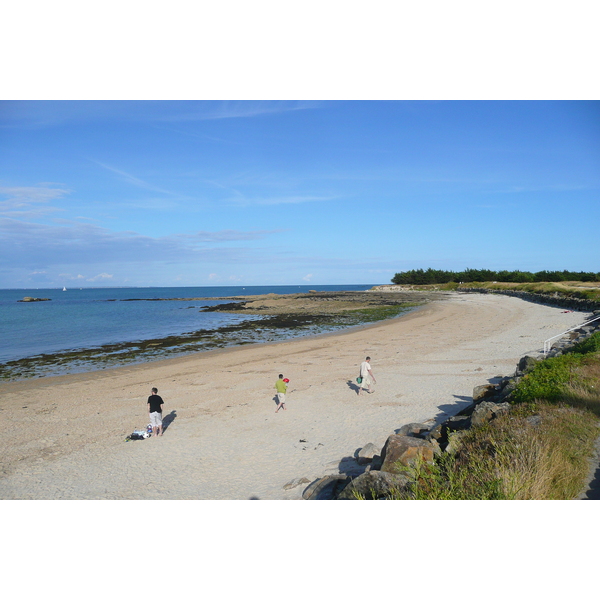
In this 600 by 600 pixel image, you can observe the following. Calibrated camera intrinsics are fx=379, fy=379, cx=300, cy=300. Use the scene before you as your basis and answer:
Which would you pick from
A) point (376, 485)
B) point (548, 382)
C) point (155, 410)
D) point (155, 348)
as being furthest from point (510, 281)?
point (376, 485)

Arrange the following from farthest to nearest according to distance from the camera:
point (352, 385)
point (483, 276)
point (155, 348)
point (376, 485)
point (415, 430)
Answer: point (483, 276) → point (155, 348) → point (352, 385) → point (415, 430) → point (376, 485)

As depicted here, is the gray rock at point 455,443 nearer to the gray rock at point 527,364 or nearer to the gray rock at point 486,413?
the gray rock at point 486,413

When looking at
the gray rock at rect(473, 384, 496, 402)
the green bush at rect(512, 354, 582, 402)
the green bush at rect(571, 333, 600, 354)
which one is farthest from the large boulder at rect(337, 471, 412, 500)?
the green bush at rect(571, 333, 600, 354)

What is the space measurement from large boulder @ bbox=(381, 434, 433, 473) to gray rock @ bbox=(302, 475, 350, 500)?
90cm

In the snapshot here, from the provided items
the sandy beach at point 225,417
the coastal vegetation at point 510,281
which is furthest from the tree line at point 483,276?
the sandy beach at point 225,417

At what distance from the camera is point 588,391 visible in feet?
28.3

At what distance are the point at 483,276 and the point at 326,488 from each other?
125870 millimetres

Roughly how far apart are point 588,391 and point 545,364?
2596mm

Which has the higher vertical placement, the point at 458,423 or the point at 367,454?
the point at 458,423

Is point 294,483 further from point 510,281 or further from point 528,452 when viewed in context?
point 510,281

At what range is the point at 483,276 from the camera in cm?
11888

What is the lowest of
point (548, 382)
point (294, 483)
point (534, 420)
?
point (294, 483)

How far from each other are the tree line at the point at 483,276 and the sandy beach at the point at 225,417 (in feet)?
239

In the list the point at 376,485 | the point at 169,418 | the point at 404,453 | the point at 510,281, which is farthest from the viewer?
the point at 510,281
